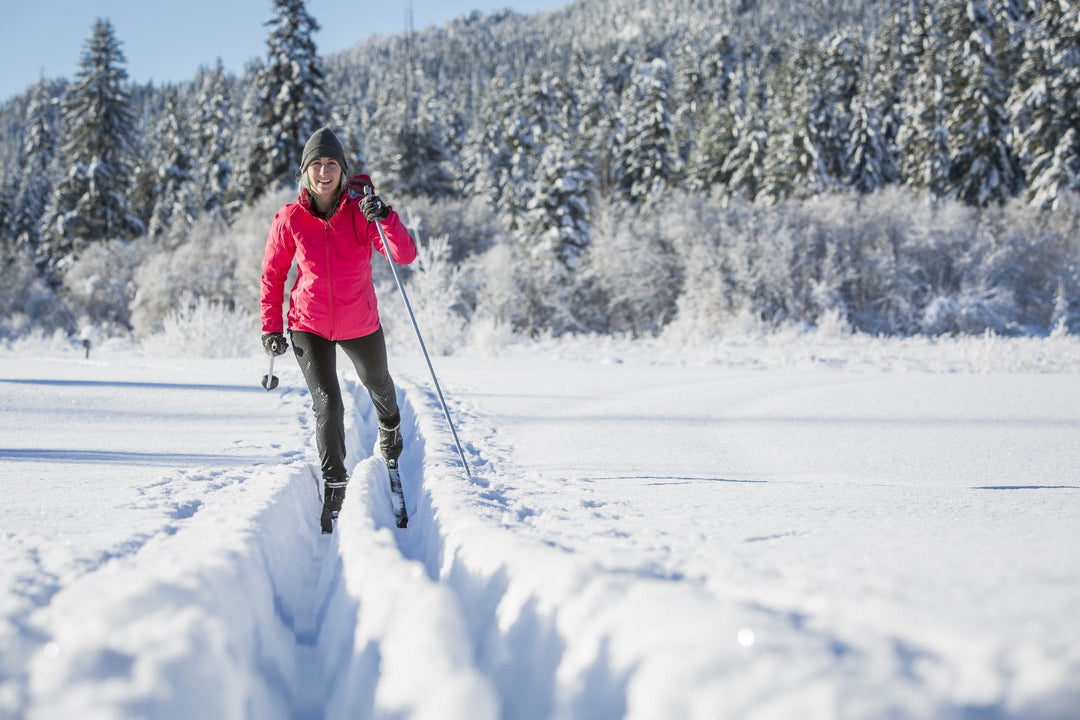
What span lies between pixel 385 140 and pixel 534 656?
109 feet

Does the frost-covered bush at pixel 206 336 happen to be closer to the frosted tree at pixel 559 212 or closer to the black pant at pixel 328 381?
the black pant at pixel 328 381

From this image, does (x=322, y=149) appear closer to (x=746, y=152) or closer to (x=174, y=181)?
(x=746, y=152)

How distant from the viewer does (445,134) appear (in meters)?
44.0

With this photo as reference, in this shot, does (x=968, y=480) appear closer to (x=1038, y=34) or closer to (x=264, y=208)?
(x=264, y=208)

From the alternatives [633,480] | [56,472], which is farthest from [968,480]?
[56,472]

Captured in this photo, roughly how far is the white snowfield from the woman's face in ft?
4.39

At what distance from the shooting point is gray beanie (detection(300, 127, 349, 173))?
2.84 m

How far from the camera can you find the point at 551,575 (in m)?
1.45

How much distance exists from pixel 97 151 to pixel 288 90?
11167 millimetres

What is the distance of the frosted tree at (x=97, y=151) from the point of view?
1077 inches

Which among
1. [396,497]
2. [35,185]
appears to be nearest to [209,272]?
[396,497]

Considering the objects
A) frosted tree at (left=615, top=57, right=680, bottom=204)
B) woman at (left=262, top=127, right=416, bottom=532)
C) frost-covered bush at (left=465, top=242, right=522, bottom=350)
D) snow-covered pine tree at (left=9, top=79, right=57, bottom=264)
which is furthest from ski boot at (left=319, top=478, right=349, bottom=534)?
snow-covered pine tree at (left=9, top=79, right=57, bottom=264)

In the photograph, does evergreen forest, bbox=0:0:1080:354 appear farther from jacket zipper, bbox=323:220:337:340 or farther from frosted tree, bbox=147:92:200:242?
jacket zipper, bbox=323:220:337:340

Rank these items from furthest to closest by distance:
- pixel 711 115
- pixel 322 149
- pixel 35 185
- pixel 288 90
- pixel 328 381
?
Answer: pixel 35 185, pixel 711 115, pixel 288 90, pixel 328 381, pixel 322 149
